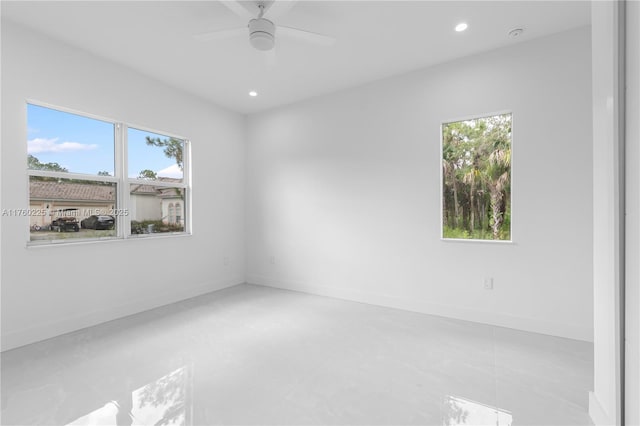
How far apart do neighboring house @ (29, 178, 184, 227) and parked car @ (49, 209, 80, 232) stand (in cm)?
3

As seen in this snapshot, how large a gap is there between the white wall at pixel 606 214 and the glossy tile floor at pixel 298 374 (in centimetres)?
35

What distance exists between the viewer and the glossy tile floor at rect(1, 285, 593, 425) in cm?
178

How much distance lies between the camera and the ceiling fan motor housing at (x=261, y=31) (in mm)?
2309

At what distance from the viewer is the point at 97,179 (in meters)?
3.32

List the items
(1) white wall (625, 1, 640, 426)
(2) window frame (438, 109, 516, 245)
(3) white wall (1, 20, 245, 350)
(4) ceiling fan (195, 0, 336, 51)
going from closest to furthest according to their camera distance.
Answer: (1) white wall (625, 1, 640, 426), (4) ceiling fan (195, 0, 336, 51), (3) white wall (1, 20, 245, 350), (2) window frame (438, 109, 516, 245)

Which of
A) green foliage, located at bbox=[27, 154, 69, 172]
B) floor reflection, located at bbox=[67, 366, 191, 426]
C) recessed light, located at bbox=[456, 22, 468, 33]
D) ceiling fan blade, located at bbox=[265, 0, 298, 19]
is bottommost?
floor reflection, located at bbox=[67, 366, 191, 426]

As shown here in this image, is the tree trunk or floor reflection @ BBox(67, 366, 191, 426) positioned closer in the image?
floor reflection @ BBox(67, 366, 191, 426)

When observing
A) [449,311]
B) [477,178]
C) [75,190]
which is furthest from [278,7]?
[449,311]

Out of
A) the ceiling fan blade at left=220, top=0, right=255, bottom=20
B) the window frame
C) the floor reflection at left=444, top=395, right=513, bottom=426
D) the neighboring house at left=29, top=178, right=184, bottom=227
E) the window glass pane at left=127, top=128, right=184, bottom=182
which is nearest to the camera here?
the floor reflection at left=444, top=395, right=513, bottom=426

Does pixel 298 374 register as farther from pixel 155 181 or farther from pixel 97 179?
pixel 155 181

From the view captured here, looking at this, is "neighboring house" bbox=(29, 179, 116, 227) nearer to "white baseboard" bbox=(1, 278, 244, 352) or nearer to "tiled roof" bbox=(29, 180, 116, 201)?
"tiled roof" bbox=(29, 180, 116, 201)

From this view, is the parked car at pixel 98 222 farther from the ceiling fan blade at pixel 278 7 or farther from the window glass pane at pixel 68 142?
the ceiling fan blade at pixel 278 7

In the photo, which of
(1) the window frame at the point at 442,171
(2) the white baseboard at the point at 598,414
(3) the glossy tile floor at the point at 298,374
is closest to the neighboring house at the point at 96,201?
(3) the glossy tile floor at the point at 298,374

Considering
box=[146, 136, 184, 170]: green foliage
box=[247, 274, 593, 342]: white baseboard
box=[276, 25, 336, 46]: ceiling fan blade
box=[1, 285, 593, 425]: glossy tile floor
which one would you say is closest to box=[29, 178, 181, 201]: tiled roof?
box=[146, 136, 184, 170]: green foliage
